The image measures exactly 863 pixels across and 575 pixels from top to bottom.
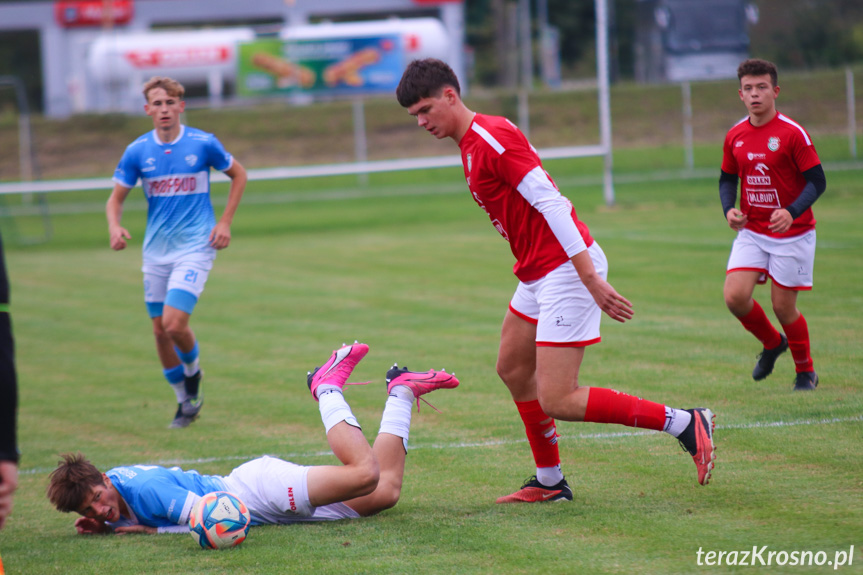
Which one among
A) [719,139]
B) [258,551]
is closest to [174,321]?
[258,551]

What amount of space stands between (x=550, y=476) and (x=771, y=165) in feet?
10.8

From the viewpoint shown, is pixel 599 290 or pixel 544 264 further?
pixel 544 264

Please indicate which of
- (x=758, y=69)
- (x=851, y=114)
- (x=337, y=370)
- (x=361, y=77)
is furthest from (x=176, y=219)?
(x=361, y=77)

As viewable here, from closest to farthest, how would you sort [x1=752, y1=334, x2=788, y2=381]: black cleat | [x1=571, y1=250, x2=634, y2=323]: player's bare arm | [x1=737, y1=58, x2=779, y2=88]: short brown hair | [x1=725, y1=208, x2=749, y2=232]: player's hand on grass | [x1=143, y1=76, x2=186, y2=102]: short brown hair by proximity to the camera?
[x1=571, y1=250, x2=634, y2=323]: player's bare arm → [x1=737, y1=58, x2=779, y2=88]: short brown hair → [x1=725, y1=208, x2=749, y2=232]: player's hand on grass → [x1=752, y1=334, x2=788, y2=381]: black cleat → [x1=143, y1=76, x2=186, y2=102]: short brown hair

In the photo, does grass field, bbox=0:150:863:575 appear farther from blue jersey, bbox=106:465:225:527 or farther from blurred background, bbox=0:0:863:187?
blurred background, bbox=0:0:863:187

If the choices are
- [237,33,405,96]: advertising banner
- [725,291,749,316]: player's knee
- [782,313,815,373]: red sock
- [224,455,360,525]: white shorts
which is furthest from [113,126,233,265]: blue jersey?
[237,33,405,96]: advertising banner

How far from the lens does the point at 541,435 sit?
16.9 ft

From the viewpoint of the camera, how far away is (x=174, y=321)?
24.3 feet

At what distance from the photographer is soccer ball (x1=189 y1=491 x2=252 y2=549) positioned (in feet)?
15.3

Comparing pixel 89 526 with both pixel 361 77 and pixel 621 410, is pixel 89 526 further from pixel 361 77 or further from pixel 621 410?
pixel 361 77

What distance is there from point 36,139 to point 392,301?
2603 cm

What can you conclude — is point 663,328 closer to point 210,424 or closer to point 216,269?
point 210,424

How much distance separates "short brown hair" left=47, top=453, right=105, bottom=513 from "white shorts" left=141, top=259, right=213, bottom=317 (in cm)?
282

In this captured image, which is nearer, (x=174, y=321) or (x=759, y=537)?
(x=759, y=537)
